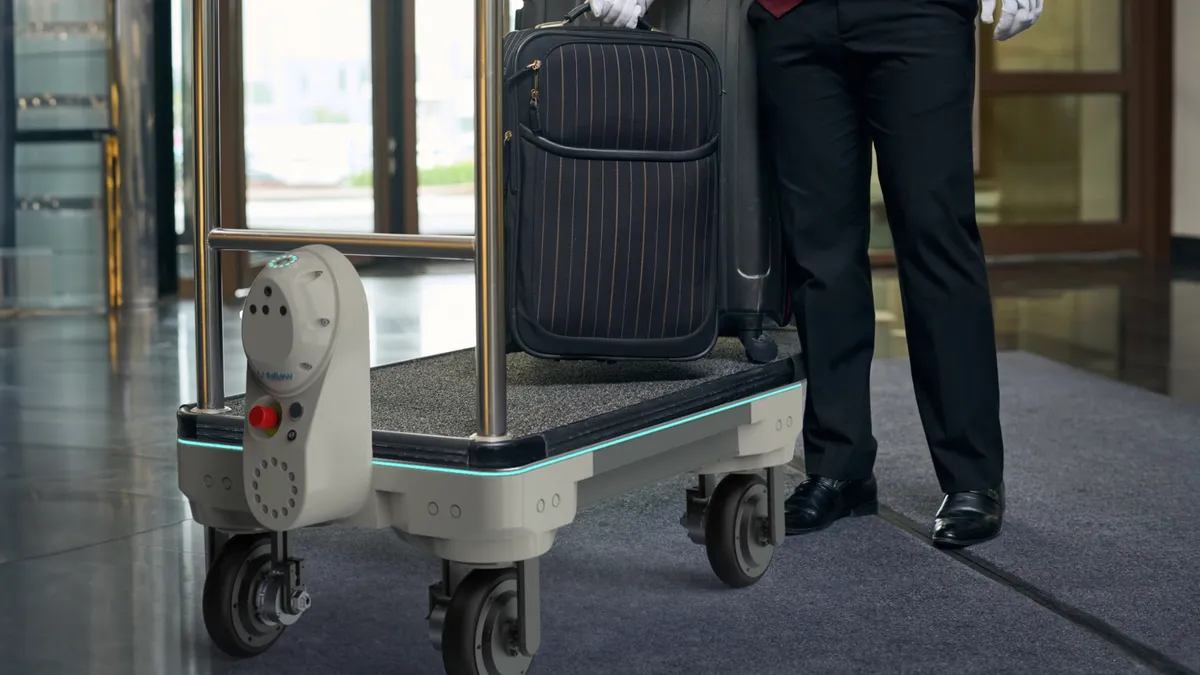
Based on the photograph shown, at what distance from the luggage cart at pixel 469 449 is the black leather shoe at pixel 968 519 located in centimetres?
34

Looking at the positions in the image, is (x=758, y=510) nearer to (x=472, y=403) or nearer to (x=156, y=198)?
(x=472, y=403)

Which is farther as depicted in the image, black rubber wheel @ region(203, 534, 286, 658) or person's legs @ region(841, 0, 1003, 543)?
person's legs @ region(841, 0, 1003, 543)

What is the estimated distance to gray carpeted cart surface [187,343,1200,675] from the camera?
173 cm

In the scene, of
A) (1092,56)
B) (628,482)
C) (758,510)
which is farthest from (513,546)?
(1092,56)

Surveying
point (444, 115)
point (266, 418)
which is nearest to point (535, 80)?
point (266, 418)

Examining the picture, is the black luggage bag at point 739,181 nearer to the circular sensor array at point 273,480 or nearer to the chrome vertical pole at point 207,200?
the chrome vertical pole at point 207,200

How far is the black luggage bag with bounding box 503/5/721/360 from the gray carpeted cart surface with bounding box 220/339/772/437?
56mm

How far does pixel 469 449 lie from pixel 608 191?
0.47 meters

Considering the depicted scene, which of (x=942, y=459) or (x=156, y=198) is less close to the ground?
(x=156, y=198)

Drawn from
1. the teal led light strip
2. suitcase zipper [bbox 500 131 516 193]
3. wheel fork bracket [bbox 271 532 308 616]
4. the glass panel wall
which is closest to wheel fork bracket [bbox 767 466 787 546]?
the teal led light strip

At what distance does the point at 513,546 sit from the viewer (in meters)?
1.49

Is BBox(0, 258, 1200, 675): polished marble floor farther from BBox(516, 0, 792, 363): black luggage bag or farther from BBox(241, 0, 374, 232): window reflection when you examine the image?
BBox(241, 0, 374, 232): window reflection

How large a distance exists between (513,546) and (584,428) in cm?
17

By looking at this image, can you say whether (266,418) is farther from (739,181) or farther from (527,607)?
(739,181)
